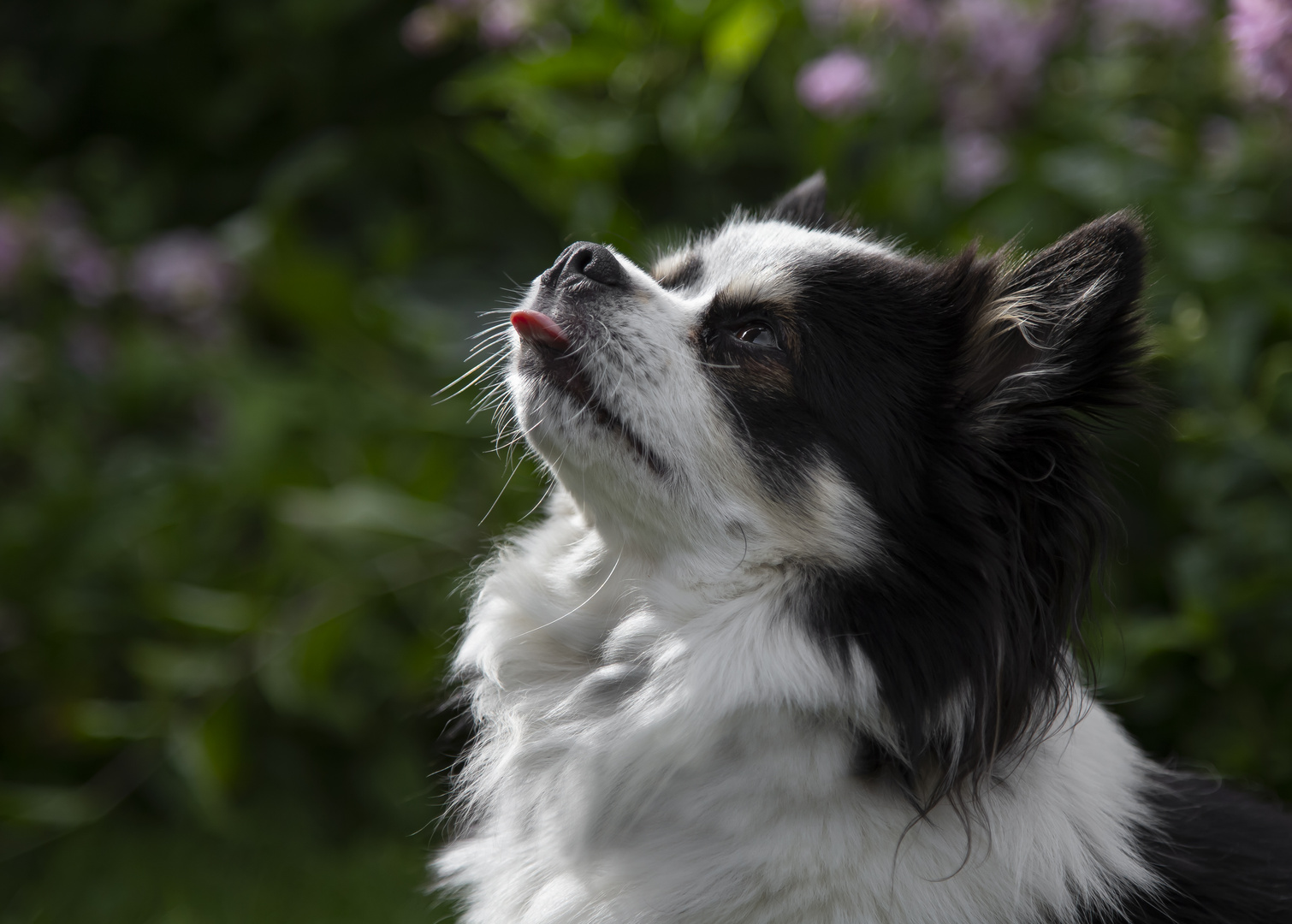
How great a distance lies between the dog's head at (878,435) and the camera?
1886 millimetres

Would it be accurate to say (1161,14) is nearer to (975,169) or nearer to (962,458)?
(975,169)

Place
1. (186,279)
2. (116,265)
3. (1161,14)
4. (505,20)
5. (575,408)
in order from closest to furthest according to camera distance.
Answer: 1. (575,408)
2. (1161,14)
3. (505,20)
4. (186,279)
5. (116,265)

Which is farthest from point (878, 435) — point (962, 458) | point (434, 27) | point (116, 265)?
point (116, 265)

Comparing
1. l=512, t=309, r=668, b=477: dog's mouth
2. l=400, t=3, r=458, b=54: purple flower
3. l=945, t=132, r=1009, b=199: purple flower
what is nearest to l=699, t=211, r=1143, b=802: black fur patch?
l=512, t=309, r=668, b=477: dog's mouth

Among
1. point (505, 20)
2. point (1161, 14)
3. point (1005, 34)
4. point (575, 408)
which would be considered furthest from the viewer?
point (505, 20)

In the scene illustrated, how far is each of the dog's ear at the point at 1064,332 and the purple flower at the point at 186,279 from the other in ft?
11.6

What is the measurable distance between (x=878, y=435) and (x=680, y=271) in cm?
67

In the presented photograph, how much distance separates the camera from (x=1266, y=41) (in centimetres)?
269

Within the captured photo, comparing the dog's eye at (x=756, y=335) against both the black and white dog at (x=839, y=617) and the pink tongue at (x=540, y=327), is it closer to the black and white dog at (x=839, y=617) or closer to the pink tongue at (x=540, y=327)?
the black and white dog at (x=839, y=617)

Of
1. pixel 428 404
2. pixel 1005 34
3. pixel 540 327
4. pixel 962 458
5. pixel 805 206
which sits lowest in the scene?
pixel 428 404

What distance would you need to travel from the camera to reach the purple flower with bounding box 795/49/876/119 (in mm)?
3553

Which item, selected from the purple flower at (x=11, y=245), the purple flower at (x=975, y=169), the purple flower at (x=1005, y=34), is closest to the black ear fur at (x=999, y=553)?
the purple flower at (x=975, y=169)

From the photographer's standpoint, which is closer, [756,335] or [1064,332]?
[1064,332]

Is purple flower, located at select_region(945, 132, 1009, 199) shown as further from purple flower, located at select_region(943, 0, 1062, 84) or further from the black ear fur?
the black ear fur
